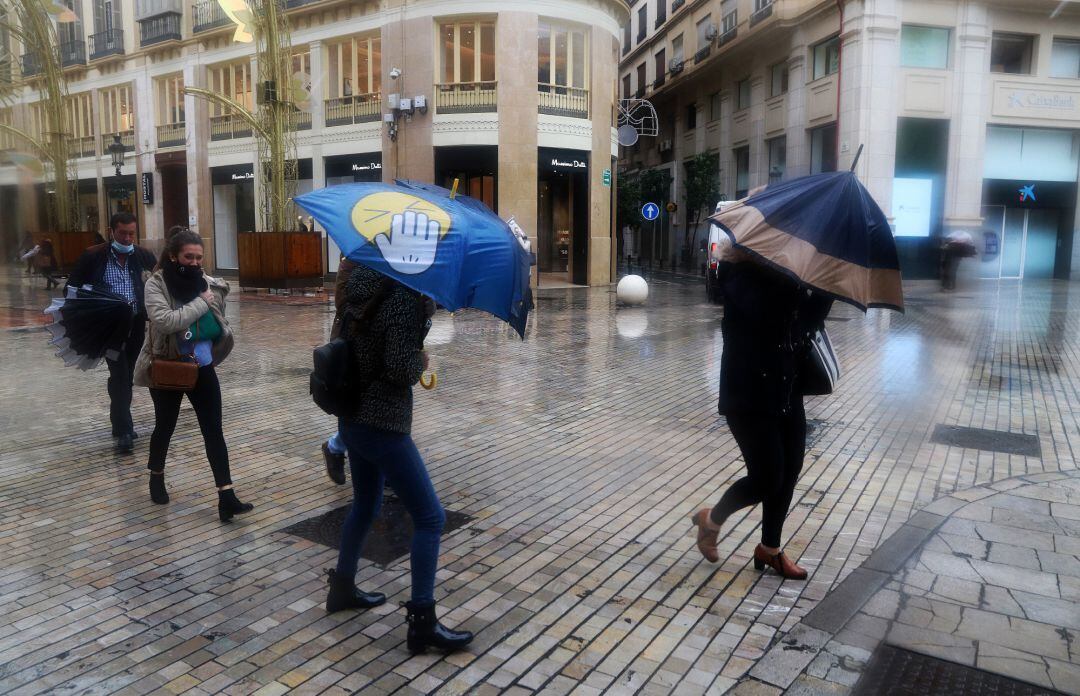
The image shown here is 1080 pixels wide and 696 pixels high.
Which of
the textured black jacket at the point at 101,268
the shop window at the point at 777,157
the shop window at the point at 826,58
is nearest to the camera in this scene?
the textured black jacket at the point at 101,268

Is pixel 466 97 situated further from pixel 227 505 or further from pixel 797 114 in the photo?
pixel 227 505

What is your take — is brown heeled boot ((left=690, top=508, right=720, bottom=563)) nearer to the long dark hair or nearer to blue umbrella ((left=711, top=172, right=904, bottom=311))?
blue umbrella ((left=711, top=172, right=904, bottom=311))

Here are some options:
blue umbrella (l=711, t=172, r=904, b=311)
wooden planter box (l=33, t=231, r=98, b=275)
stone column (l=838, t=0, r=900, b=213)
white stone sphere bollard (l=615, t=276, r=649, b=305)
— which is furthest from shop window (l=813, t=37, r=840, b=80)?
blue umbrella (l=711, t=172, r=904, b=311)

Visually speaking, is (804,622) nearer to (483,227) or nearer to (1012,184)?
(483,227)

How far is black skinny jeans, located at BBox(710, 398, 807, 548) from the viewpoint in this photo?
12.8 feet

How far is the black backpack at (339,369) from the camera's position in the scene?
125 inches

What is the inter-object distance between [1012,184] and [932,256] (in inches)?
158

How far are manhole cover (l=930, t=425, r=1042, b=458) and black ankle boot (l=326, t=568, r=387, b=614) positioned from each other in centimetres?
520

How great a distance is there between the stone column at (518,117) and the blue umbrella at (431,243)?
20.4 meters

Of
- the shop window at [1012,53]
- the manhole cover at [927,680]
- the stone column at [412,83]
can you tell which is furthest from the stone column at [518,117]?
the manhole cover at [927,680]

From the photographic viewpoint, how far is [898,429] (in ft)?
24.0

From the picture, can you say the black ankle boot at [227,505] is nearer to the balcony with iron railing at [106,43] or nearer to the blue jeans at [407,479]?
the blue jeans at [407,479]

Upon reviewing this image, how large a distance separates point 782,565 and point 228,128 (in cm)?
2931

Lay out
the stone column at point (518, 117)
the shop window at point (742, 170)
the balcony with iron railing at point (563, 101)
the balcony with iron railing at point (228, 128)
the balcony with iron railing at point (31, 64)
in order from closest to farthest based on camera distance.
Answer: the balcony with iron railing at point (31, 64) → the stone column at point (518, 117) → the balcony with iron railing at point (563, 101) → the balcony with iron railing at point (228, 128) → the shop window at point (742, 170)
